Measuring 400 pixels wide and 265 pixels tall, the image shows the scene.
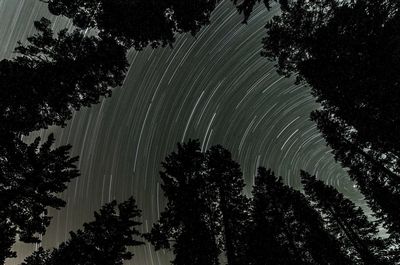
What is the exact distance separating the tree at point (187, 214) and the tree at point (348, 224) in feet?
33.2

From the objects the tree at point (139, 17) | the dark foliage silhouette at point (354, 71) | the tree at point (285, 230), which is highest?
the tree at point (139, 17)

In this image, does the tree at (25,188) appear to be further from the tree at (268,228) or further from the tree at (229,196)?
the tree at (268,228)

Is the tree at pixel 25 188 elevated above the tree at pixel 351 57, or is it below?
below

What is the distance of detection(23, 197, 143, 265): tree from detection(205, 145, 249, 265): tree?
16.6 feet

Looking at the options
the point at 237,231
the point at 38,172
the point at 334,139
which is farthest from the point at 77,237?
the point at 334,139

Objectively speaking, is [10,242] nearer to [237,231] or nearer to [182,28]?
[237,231]

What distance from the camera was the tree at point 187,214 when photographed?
896 cm

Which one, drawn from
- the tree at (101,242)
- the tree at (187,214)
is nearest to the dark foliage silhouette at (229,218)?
the tree at (187,214)

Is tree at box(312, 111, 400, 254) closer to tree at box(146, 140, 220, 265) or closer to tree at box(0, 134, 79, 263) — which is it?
tree at box(146, 140, 220, 265)

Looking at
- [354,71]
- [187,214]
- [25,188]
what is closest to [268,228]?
[187,214]

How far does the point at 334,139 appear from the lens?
14055 millimetres

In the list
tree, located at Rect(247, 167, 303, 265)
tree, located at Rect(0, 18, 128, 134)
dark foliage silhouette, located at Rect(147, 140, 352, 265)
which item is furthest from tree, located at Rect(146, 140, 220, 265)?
tree, located at Rect(0, 18, 128, 134)

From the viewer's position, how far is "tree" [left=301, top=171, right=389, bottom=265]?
47.2ft

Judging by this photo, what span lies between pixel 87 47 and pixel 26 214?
6.85m
